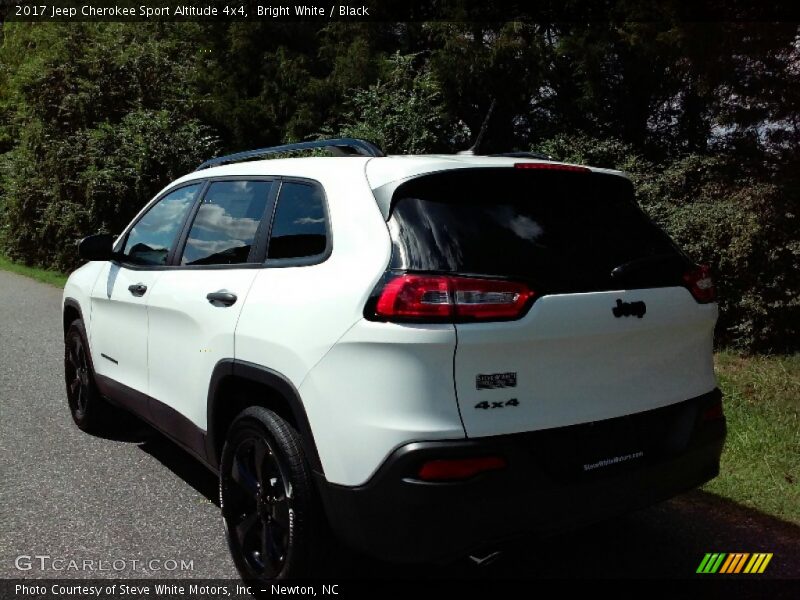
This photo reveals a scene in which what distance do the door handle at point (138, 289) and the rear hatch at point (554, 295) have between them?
201 cm

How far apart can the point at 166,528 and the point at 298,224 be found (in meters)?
1.79

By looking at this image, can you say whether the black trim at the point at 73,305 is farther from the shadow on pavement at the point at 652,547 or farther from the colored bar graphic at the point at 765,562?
the colored bar graphic at the point at 765,562

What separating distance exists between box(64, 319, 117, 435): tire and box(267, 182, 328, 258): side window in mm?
2454

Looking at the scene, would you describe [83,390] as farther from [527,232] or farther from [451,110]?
[451,110]

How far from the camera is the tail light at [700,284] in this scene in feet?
10.3

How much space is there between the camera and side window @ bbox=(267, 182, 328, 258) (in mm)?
3100

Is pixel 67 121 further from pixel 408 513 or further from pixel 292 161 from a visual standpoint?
pixel 408 513

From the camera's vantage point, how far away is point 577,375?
2744 mm

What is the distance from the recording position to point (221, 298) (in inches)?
135

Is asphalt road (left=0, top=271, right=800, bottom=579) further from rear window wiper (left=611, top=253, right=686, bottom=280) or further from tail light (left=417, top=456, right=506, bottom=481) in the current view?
rear window wiper (left=611, top=253, right=686, bottom=280)

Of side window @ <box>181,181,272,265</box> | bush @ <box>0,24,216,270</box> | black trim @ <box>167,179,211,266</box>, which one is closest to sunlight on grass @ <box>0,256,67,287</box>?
bush @ <box>0,24,216,270</box>

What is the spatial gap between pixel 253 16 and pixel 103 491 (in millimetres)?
17492

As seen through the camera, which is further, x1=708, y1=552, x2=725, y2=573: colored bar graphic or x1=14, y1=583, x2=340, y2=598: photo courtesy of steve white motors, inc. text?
x1=708, y1=552, x2=725, y2=573: colored bar graphic

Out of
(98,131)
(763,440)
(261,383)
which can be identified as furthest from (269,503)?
(98,131)
